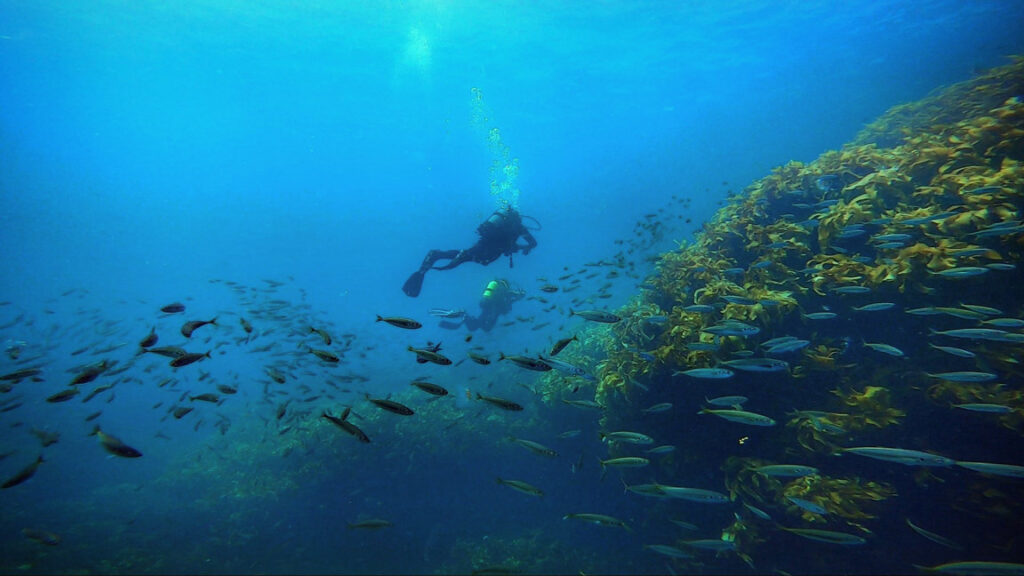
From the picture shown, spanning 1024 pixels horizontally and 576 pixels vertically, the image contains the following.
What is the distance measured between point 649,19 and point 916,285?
1414 inches

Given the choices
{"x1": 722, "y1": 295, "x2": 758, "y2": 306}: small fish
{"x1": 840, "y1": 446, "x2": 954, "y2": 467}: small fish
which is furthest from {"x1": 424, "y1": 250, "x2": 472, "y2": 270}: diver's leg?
{"x1": 840, "y1": 446, "x2": 954, "y2": 467}: small fish

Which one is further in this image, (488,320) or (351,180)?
(351,180)

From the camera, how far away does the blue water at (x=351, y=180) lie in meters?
10.9

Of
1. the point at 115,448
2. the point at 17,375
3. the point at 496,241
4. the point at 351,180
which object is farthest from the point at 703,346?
the point at 351,180

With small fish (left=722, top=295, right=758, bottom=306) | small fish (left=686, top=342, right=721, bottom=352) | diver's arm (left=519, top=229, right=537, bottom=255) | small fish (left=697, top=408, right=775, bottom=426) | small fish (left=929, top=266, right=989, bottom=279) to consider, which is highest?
small fish (left=929, top=266, right=989, bottom=279)

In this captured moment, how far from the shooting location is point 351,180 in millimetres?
108812

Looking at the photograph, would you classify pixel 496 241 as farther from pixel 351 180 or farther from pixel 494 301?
pixel 351 180

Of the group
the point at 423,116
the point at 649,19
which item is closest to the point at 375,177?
the point at 423,116

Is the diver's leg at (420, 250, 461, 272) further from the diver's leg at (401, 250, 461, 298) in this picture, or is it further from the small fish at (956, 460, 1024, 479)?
the small fish at (956, 460, 1024, 479)

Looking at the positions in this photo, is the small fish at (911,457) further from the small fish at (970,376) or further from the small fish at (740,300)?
the small fish at (740,300)

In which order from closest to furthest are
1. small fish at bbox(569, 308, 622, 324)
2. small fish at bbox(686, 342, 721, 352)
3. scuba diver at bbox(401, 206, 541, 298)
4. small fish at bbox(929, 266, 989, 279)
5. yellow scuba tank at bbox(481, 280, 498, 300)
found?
1. small fish at bbox(929, 266, 989, 279)
2. small fish at bbox(686, 342, 721, 352)
3. small fish at bbox(569, 308, 622, 324)
4. scuba diver at bbox(401, 206, 541, 298)
5. yellow scuba tank at bbox(481, 280, 498, 300)

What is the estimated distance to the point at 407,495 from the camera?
11.5 meters

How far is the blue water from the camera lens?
10.9 metres

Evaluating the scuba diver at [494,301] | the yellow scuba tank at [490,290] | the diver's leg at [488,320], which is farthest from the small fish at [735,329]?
the diver's leg at [488,320]
